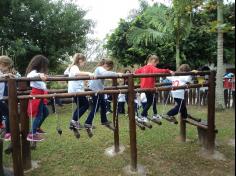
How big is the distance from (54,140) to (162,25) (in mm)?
9441

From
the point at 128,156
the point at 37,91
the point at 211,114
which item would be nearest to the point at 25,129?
the point at 37,91

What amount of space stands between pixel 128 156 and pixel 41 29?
29.1ft

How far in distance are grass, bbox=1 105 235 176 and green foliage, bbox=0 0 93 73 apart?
610 centimetres

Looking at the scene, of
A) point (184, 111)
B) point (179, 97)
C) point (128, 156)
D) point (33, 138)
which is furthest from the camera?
point (184, 111)

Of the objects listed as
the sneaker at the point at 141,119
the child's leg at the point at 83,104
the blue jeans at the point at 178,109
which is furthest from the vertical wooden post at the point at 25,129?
the blue jeans at the point at 178,109

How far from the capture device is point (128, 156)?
6660mm

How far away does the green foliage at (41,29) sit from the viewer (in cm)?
1324

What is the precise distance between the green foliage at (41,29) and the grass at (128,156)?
240 inches

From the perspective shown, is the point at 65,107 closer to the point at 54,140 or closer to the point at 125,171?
the point at 54,140

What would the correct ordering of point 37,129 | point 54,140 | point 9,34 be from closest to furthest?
1. point 37,129
2. point 54,140
3. point 9,34

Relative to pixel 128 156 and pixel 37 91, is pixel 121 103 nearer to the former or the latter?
pixel 128 156

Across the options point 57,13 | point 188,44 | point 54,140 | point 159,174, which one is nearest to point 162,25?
point 188,44

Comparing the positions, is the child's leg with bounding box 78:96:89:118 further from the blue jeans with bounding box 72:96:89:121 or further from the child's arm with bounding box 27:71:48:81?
the child's arm with bounding box 27:71:48:81

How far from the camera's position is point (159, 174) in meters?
5.93
